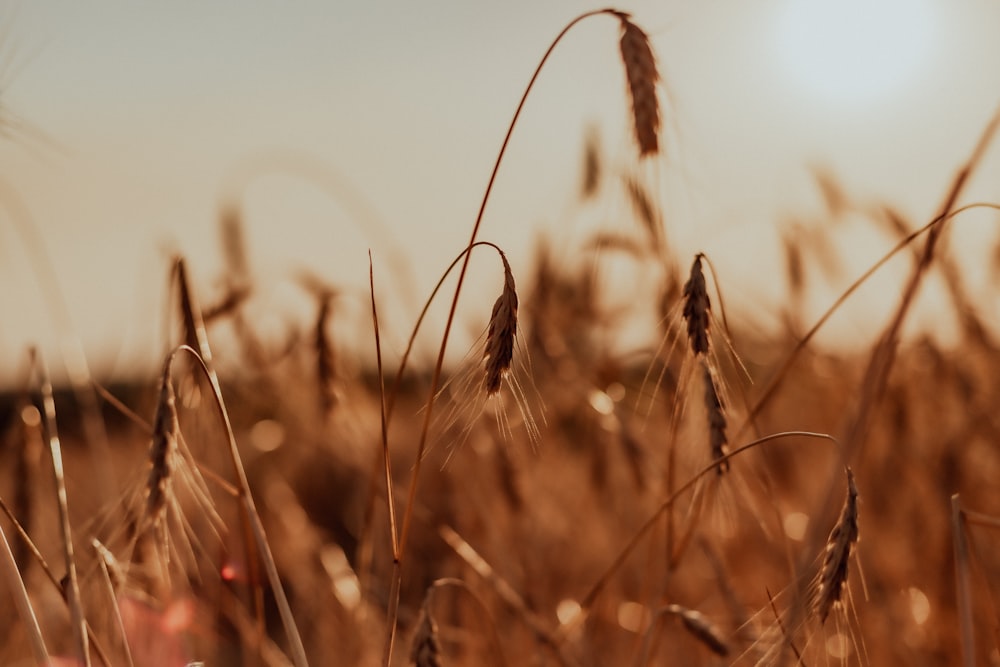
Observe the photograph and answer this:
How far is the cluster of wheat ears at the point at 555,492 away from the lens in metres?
1.12

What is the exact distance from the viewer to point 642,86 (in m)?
1.26

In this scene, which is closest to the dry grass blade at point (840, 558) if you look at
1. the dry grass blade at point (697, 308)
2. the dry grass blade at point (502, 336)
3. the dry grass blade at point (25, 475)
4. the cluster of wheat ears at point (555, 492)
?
the cluster of wheat ears at point (555, 492)

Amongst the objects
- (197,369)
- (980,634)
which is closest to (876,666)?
(980,634)

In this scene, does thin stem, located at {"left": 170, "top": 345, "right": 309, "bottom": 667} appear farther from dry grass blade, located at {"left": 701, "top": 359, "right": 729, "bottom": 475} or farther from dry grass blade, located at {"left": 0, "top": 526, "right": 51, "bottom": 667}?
dry grass blade, located at {"left": 701, "top": 359, "right": 729, "bottom": 475}

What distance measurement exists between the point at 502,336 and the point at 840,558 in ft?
1.37

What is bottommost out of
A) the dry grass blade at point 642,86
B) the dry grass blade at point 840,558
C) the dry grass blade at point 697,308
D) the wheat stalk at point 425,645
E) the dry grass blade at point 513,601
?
the dry grass blade at point 513,601

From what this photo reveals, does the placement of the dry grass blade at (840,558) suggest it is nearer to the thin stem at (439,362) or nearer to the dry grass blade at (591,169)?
the thin stem at (439,362)

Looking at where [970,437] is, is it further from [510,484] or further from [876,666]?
[510,484]

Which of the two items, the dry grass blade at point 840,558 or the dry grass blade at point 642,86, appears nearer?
the dry grass blade at point 840,558

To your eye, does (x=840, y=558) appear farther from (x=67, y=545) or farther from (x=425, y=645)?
(x=67, y=545)

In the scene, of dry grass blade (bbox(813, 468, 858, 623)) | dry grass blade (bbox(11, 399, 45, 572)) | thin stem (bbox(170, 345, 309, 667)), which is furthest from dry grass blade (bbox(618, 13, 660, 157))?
dry grass blade (bbox(11, 399, 45, 572))

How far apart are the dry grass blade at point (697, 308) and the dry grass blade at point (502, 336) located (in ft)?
0.78


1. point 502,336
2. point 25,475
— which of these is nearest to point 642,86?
point 502,336

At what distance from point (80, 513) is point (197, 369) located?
69.2 inches
